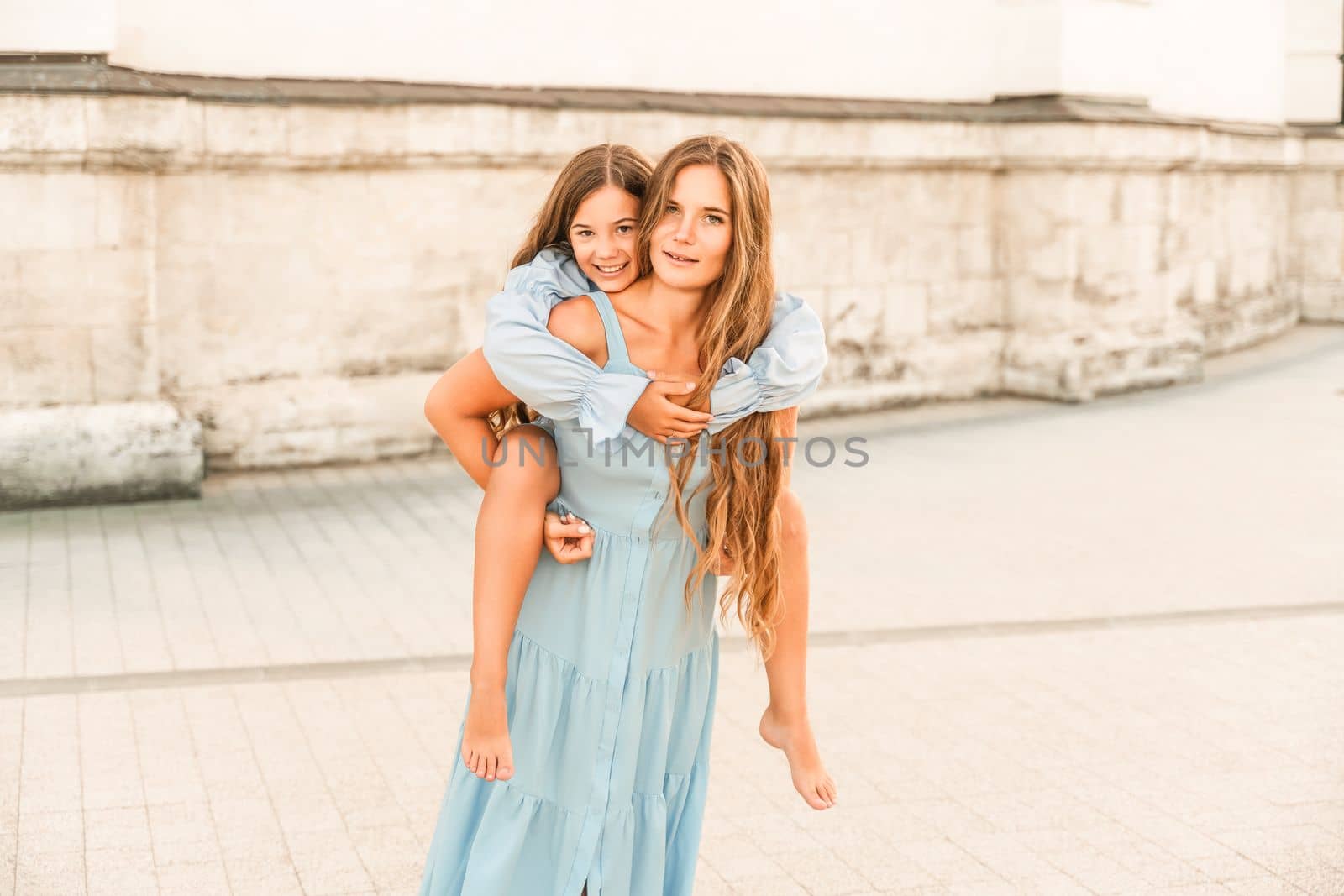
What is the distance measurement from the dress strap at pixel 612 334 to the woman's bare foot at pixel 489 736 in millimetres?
615

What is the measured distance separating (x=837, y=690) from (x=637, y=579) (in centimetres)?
280

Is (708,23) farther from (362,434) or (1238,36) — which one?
(1238,36)

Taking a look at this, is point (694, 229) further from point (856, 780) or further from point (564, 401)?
point (856, 780)

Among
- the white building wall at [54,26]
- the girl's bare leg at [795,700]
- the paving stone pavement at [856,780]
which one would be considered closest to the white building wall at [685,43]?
the white building wall at [54,26]

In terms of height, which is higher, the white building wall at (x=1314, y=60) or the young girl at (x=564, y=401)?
the white building wall at (x=1314, y=60)

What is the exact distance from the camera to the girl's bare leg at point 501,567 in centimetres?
283

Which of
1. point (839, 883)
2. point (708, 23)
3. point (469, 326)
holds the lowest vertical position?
point (839, 883)

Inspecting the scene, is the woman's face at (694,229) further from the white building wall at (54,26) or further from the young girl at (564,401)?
the white building wall at (54,26)

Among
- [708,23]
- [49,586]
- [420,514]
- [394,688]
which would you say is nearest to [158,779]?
[394,688]

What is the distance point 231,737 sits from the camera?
16.3 ft

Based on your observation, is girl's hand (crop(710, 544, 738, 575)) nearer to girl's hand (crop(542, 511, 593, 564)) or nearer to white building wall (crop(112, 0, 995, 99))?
girl's hand (crop(542, 511, 593, 564))

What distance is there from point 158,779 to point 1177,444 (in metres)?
7.72

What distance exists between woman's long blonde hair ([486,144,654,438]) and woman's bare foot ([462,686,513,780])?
481mm

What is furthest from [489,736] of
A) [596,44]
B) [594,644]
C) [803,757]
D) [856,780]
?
[596,44]
